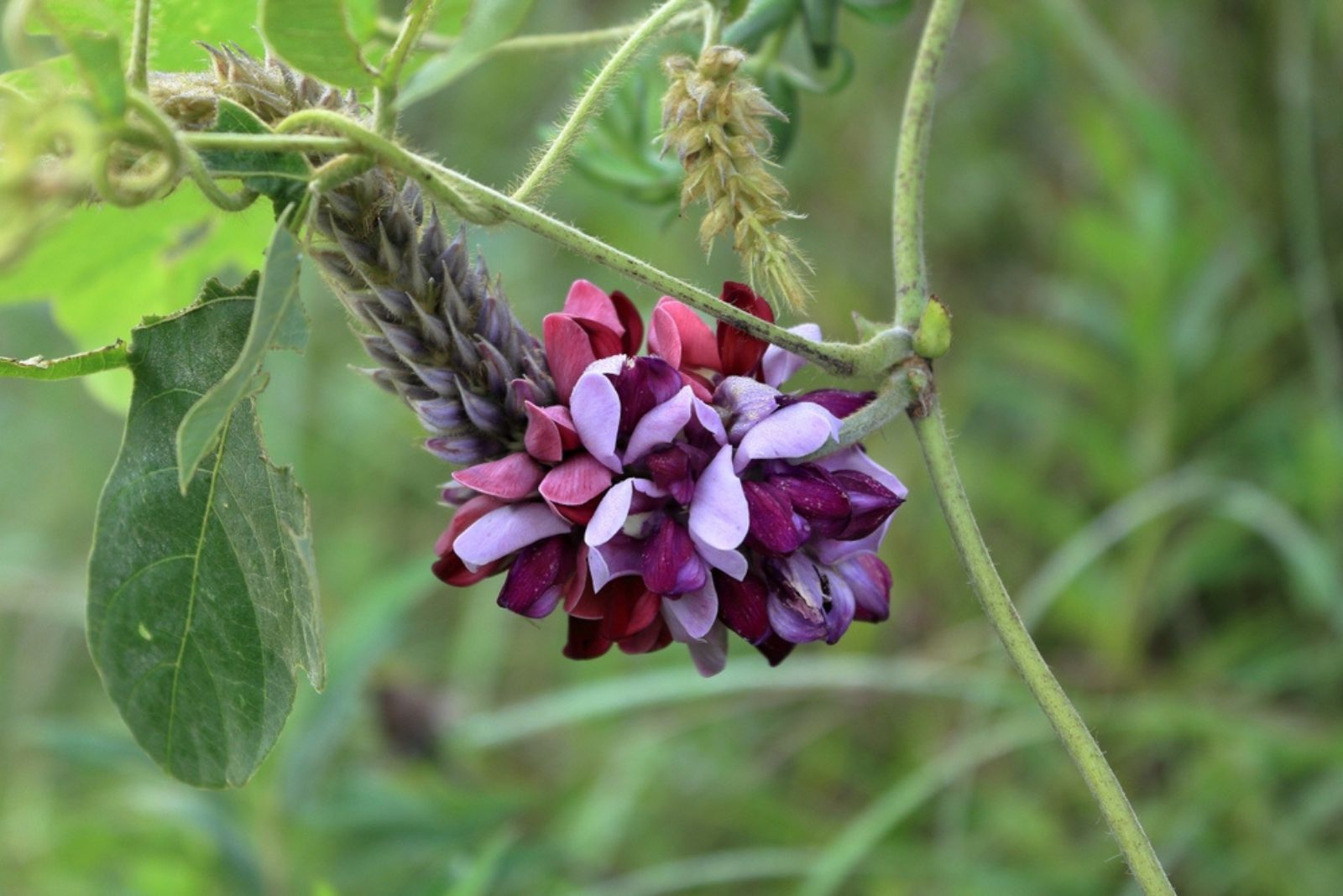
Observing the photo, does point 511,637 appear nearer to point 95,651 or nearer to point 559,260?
point 559,260

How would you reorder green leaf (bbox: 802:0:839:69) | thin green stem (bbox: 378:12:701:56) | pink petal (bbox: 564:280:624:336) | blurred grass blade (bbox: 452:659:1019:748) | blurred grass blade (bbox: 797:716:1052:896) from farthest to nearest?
blurred grass blade (bbox: 452:659:1019:748)
blurred grass blade (bbox: 797:716:1052:896)
green leaf (bbox: 802:0:839:69)
thin green stem (bbox: 378:12:701:56)
pink petal (bbox: 564:280:624:336)

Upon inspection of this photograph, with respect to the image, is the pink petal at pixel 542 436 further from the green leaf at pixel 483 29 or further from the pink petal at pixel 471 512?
the green leaf at pixel 483 29

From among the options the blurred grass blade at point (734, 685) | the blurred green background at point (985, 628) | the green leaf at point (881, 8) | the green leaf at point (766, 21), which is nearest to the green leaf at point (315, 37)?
the green leaf at point (766, 21)

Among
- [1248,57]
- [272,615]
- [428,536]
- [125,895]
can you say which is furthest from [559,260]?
[272,615]

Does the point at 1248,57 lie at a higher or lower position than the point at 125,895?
higher

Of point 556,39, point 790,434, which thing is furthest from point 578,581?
point 556,39

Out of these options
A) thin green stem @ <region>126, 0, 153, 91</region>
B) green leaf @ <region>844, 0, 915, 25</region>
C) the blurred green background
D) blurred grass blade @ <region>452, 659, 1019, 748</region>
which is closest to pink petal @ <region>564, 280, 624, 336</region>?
thin green stem @ <region>126, 0, 153, 91</region>

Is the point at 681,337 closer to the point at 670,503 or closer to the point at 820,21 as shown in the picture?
the point at 670,503

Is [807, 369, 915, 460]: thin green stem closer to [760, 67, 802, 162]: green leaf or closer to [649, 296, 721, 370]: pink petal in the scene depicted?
[649, 296, 721, 370]: pink petal
